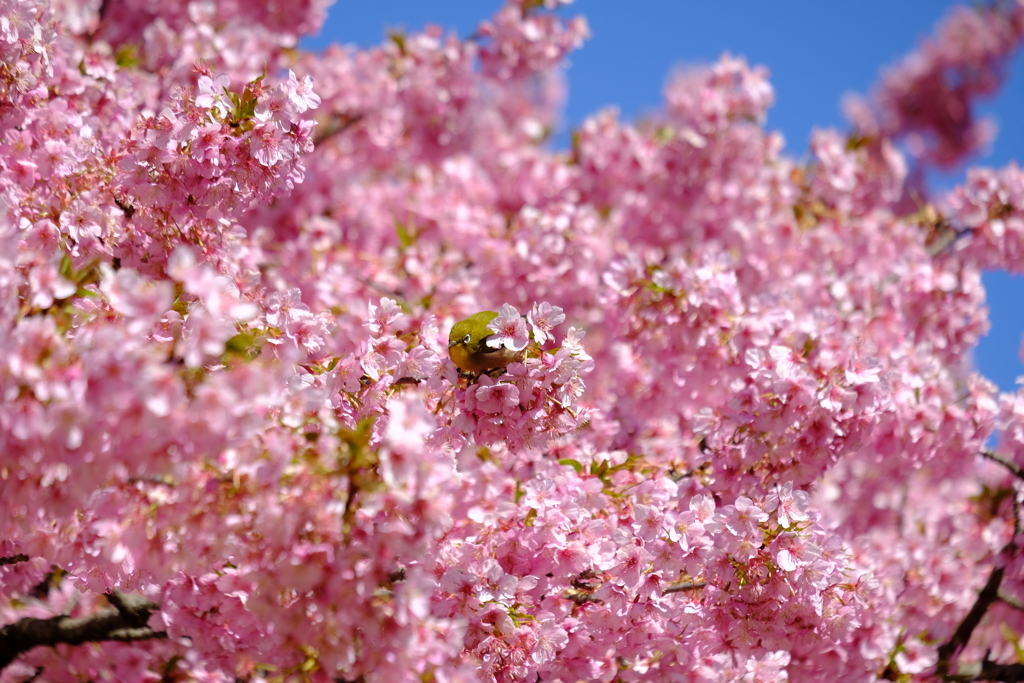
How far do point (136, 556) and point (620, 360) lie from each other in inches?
130

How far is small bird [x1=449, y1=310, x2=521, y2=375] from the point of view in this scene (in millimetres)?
2680

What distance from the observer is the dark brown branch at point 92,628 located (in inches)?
132

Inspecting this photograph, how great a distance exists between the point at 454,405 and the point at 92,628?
2.07 meters

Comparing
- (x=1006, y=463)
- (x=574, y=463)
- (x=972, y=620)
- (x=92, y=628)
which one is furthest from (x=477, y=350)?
(x=972, y=620)

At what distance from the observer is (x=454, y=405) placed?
2844mm

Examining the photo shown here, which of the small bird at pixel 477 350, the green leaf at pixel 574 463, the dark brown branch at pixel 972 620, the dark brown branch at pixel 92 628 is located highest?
Result: the small bird at pixel 477 350

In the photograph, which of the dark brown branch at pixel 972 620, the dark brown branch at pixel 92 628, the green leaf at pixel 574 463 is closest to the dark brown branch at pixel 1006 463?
the dark brown branch at pixel 972 620

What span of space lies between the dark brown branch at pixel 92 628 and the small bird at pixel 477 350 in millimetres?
1826

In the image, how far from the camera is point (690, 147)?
22.5 feet

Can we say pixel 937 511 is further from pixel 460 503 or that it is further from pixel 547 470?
pixel 460 503

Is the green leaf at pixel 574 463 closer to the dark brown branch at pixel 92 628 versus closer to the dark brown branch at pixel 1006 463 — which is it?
the dark brown branch at pixel 92 628

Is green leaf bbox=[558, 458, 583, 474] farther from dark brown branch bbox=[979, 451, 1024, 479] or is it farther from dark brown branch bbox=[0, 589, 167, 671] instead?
dark brown branch bbox=[979, 451, 1024, 479]

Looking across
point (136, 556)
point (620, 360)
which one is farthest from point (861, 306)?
point (136, 556)

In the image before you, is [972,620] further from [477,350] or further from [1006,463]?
[477,350]
